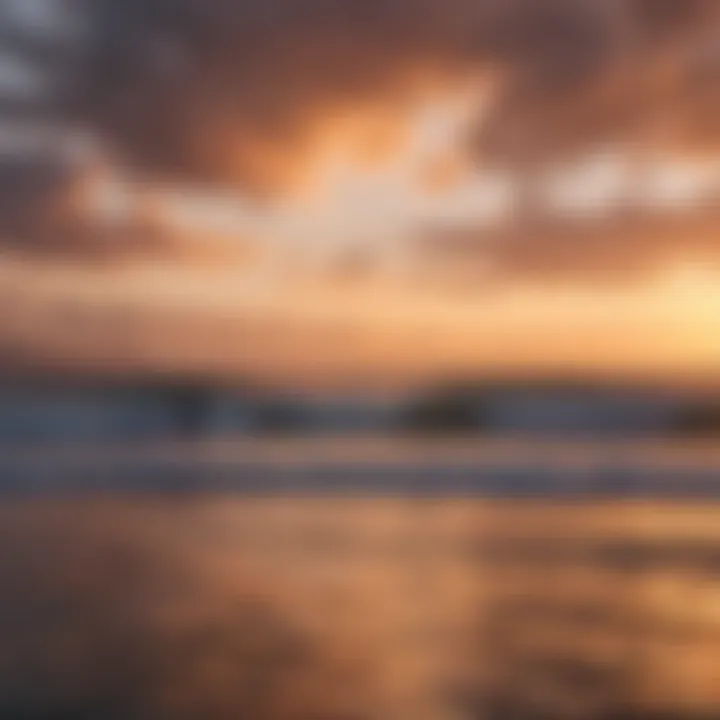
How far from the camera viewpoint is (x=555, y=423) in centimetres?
232

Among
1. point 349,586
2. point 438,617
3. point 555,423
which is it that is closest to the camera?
point 438,617

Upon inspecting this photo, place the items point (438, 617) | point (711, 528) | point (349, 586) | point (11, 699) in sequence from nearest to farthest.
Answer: point (11, 699), point (438, 617), point (349, 586), point (711, 528)

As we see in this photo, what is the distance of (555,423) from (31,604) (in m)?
1.11

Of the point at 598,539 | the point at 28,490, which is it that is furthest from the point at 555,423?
the point at 28,490

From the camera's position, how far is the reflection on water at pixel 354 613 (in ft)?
4.12

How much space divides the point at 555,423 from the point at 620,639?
2.98 feet

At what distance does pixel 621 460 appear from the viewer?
245 centimetres

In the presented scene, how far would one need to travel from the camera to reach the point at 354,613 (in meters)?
1.53

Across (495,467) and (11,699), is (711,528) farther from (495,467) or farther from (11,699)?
(11,699)

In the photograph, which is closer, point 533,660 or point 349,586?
point 533,660

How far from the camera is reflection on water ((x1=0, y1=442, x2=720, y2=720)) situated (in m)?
1.26

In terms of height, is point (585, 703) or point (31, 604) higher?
point (31, 604)

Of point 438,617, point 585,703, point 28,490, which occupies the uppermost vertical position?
point 28,490

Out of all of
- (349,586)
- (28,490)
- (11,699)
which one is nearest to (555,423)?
(349,586)
